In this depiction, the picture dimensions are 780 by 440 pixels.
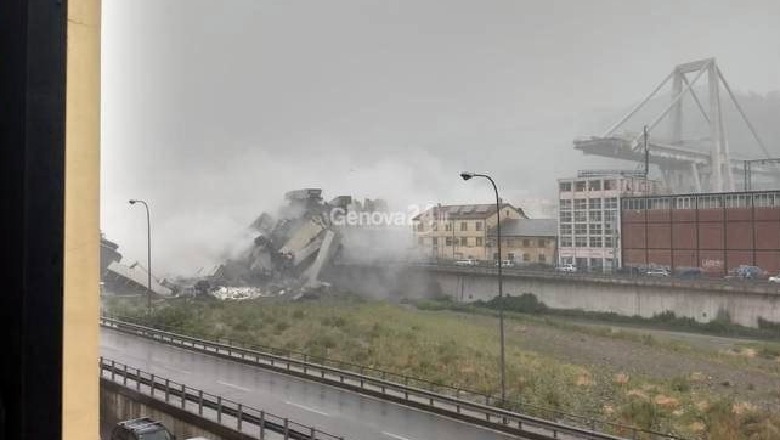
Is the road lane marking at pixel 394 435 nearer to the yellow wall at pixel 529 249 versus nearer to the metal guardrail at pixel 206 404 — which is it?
the metal guardrail at pixel 206 404

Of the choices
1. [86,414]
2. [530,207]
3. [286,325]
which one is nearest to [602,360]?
[530,207]

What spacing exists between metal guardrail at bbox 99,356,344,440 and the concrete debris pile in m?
2.65

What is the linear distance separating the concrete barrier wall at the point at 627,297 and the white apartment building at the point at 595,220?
31 centimetres

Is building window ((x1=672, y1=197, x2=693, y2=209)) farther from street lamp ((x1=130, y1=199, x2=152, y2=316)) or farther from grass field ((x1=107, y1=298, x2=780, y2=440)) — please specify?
street lamp ((x1=130, y1=199, x2=152, y2=316))

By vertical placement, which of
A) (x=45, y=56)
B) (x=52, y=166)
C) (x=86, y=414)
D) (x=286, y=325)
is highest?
(x=45, y=56)

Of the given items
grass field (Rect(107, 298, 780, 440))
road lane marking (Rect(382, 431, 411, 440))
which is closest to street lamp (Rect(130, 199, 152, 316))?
grass field (Rect(107, 298, 780, 440))

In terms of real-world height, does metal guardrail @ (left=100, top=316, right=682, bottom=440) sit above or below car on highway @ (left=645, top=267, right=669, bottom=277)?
below

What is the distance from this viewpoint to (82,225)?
741 mm

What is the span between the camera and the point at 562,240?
7.52 meters

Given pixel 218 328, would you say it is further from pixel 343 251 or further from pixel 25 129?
pixel 25 129

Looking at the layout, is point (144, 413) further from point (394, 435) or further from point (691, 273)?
point (691, 273)

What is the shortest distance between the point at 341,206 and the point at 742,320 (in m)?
5.62

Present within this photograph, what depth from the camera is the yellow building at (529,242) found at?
751cm

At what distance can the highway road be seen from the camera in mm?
4922
